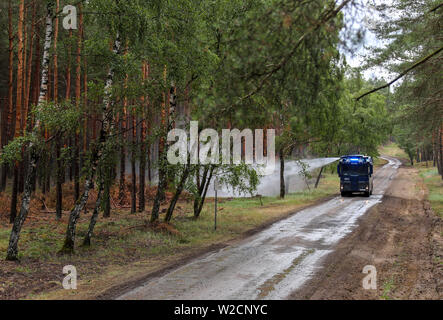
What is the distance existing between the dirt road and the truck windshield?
582 inches

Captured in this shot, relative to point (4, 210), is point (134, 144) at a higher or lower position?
higher

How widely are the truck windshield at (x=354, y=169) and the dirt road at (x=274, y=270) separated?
1479 centimetres

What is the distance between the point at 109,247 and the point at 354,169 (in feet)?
76.9

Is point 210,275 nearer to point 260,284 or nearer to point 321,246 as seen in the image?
point 260,284

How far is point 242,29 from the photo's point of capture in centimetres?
698

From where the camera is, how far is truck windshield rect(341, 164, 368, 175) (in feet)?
103

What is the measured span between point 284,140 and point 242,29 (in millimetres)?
22544

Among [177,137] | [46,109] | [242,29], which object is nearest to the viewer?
[242,29]

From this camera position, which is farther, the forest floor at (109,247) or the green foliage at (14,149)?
the green foliage at (14,149)

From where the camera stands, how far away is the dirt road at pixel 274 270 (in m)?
8.23

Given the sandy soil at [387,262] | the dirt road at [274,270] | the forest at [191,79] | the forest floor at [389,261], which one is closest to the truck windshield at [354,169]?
the forest at [191,79]

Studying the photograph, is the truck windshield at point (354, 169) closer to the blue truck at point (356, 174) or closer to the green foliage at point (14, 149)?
the blue truck at point (356, 174)
